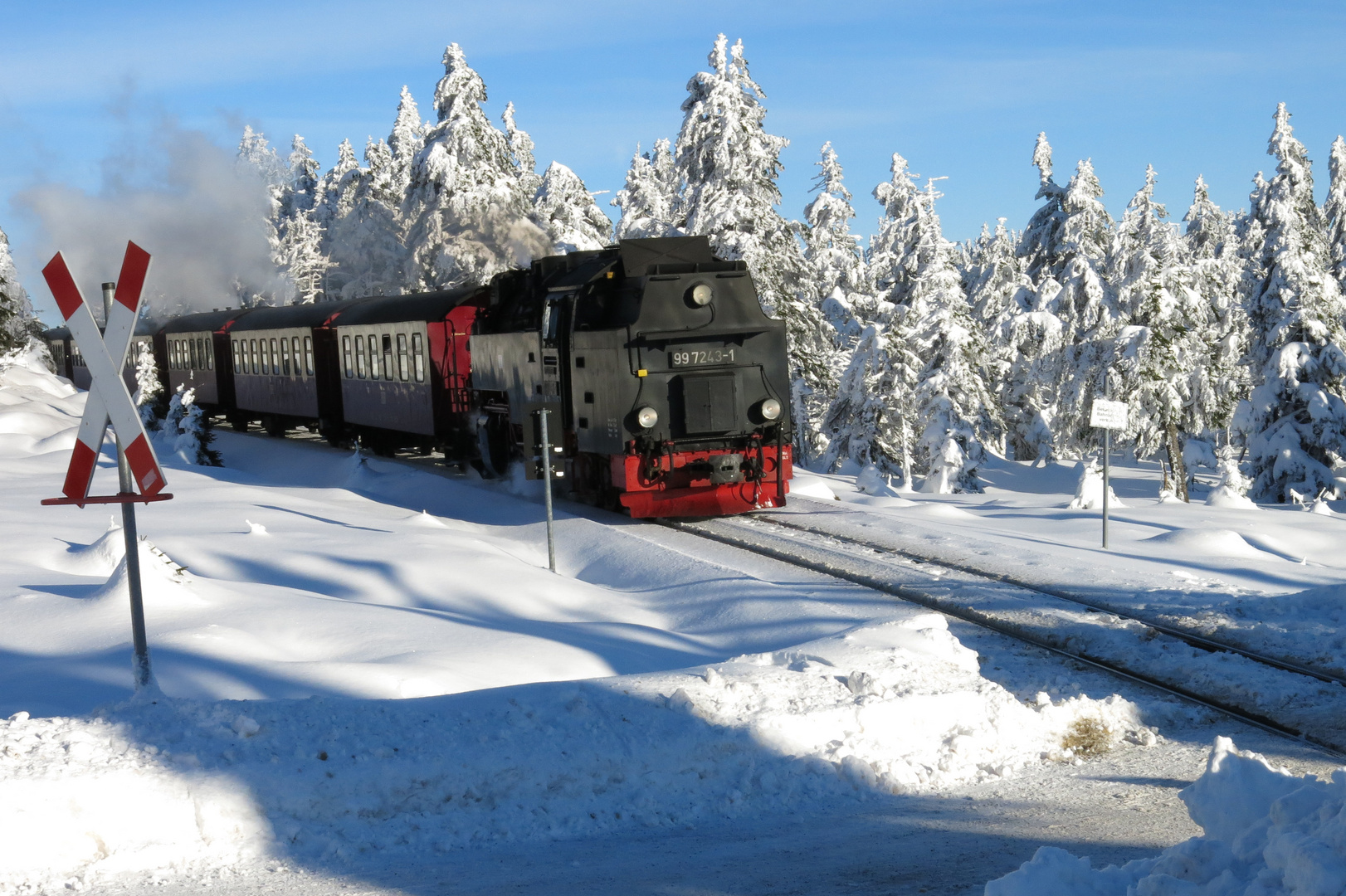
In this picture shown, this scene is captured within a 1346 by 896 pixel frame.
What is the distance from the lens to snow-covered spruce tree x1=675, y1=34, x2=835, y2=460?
1169 inches

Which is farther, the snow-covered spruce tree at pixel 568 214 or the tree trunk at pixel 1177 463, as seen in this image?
the snow-covered spruce tree at pixel 568 214

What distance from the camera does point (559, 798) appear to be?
588 centimetres

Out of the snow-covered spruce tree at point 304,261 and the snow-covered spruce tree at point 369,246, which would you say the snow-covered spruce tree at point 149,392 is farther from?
the snow-covered spruce tree at point 304,261

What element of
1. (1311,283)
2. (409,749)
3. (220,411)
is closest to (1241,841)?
(409,749)

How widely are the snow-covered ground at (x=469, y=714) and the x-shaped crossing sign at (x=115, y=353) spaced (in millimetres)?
1361

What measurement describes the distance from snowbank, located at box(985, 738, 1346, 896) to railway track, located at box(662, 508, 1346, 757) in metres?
2.98

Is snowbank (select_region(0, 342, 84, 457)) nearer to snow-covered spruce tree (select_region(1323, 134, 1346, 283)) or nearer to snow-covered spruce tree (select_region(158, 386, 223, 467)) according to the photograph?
snow-covered spruce tree (select_region(158, 386, 223, 467))

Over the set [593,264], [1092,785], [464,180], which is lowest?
[1092,785]

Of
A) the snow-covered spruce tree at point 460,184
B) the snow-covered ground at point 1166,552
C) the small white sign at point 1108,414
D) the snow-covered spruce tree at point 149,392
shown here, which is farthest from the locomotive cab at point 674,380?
the snow-covered spruce tree at point 460,184

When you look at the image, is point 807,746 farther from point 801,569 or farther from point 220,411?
point 220,411

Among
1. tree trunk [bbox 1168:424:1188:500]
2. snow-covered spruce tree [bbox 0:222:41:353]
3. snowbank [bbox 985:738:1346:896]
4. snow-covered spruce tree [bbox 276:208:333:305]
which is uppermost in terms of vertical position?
snow-covered spruce tree [bbox 276:208:333:305]

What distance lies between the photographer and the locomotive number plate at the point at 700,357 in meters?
15.6

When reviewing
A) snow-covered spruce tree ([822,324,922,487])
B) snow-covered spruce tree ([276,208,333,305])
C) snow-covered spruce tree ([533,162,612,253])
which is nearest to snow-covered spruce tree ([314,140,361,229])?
snow-covered spruce tree ([276,208,333,305])

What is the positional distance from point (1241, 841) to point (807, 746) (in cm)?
292
